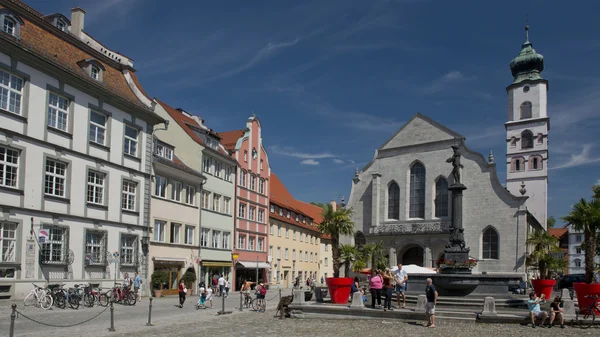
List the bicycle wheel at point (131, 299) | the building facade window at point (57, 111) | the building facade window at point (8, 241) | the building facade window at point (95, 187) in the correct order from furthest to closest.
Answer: the building facade window at point (95, 187) → the bicycle wheel at point (131, 299) → the building facade window at point (57, 111) → the building facade window at point (8, 241)

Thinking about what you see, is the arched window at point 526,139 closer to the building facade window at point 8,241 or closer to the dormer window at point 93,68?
the dormer window at point 93,68

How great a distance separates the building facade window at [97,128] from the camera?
30.3m

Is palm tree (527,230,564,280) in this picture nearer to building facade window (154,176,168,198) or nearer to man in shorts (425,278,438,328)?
building facade window (154,176,168,198)

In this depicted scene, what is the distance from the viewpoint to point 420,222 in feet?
183

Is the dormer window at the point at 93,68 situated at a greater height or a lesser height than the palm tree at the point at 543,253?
greater

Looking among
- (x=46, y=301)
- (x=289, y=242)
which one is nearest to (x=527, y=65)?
(x=289, y=242)

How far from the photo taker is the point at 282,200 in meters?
65.4

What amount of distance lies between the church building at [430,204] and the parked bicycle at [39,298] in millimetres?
37795

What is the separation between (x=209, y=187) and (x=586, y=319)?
30180 mm

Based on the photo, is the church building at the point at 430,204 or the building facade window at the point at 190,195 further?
the church building at the point at 430,204

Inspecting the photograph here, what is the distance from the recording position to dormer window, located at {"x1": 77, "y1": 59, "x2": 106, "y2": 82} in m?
30.2

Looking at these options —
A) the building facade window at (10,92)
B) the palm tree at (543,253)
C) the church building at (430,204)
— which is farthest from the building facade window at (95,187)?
the palm tree at (543,253)

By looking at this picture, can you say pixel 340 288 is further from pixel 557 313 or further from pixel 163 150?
pixel 163 150

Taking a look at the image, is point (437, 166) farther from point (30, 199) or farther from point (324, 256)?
point (30, 199)
